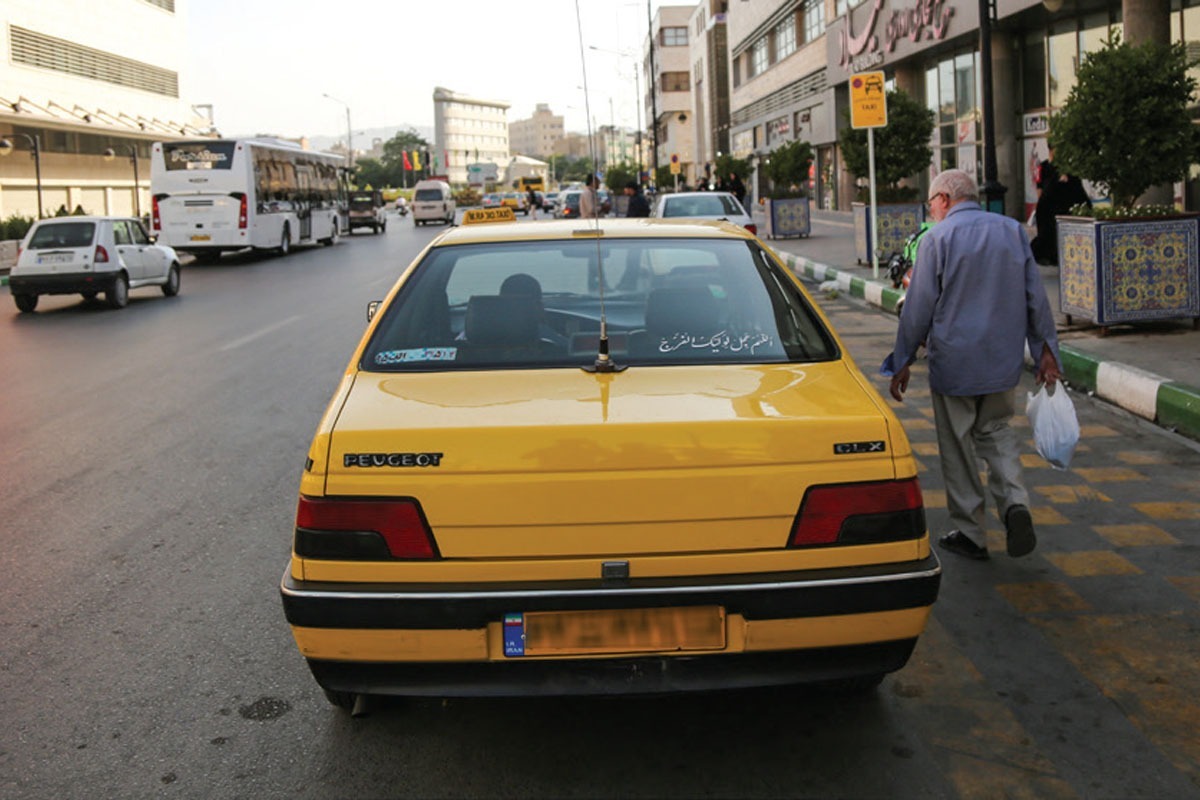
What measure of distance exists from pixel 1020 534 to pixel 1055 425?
602 millimetres

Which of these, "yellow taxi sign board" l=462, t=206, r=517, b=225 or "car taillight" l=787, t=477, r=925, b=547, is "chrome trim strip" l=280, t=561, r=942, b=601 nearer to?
"car taillight" l=787, t=477, r=925, b=547

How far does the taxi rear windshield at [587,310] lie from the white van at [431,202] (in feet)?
183

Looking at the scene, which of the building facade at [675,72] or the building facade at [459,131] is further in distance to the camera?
the building facade at [459,131]

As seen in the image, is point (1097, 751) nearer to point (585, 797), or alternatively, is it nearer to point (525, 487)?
point (585, 797)

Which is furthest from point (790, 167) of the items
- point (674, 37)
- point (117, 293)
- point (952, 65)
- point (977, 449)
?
point (674, 37)

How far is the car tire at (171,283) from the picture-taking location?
71.4ft

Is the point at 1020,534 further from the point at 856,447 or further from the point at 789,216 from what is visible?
the point at 789,216

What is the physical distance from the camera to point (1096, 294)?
10617mm

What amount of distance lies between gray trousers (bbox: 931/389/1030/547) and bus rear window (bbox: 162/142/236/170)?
90.0ft

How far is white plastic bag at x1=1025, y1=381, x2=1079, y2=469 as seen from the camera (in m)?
5.13

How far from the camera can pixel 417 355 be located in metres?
3.79

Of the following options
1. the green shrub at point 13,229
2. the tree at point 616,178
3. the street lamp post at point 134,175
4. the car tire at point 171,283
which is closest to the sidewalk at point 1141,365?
the car tire at point 171,283

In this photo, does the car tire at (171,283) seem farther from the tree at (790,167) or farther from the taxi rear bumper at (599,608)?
the taxi rear bumper at (599,608)

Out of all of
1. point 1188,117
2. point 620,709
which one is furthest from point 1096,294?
point 620,709
